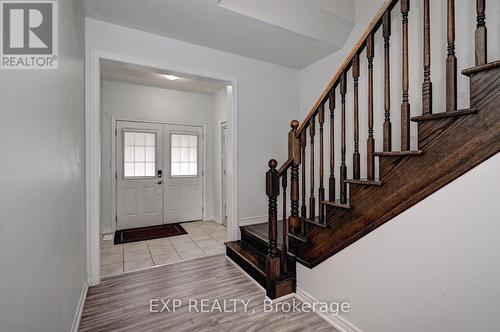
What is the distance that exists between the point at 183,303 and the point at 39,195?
61.0 inches

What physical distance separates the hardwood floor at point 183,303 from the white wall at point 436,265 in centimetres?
52

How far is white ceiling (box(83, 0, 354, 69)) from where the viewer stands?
2209 millimetres

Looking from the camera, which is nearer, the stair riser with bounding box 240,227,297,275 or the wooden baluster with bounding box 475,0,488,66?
the wooden baluster with bounding box 475,0,488,66

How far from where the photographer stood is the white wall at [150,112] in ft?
13.7

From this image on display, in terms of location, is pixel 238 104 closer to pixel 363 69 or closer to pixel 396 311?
pixel 363 69

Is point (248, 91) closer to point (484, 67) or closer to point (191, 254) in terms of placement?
point (191, 254)

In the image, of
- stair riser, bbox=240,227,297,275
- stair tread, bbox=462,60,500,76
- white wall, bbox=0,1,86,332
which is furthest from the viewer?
stair riser, bbox=240,227,297,275

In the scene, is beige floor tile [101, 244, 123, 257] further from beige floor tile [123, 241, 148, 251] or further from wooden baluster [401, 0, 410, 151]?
wooden baluster [401, 0, 410, 151]

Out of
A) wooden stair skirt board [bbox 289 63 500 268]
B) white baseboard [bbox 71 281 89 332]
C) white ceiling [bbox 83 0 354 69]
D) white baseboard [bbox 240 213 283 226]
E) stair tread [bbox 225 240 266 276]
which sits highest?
white ceiling [bbox 83 0 354 69]

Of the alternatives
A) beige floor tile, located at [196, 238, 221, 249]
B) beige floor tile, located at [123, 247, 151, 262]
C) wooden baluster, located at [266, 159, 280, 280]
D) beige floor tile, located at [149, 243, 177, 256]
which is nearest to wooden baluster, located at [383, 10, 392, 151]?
wooden baluster, located at [266, 159, 280, 280]

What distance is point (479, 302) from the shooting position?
3.70ft

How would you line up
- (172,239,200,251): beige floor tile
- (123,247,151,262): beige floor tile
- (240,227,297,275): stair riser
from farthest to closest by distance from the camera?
(172,239,200,251): beige floor tile → (123,247,151,262): beige floor tile → (240,227,297,275): stair riser

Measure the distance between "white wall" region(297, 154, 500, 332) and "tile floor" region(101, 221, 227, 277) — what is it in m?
2.10

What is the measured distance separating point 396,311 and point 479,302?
0.45m
